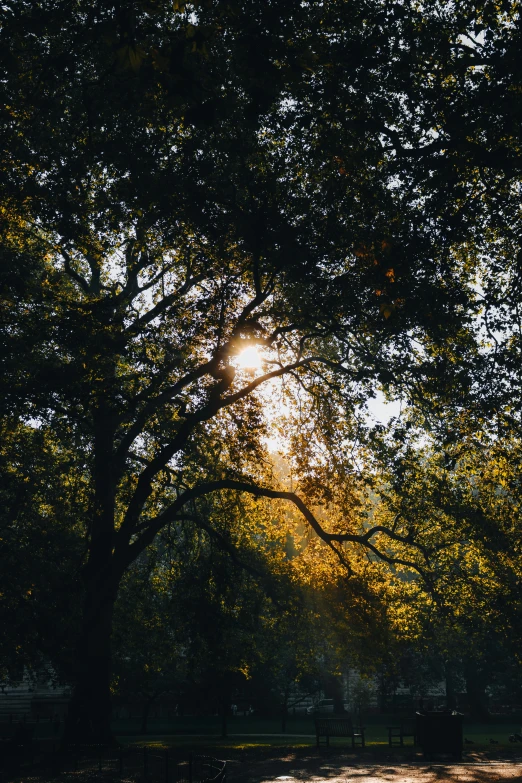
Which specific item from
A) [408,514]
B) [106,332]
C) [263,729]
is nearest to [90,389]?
[106,332]

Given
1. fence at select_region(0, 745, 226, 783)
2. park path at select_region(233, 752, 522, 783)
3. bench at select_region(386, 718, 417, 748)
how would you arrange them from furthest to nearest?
bench at select_region(386, 718, 417, 748), fence at select_region(0, 745, 226, 783), park path at select_region(233, 752, 522, 783)

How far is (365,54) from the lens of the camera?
38.4ft

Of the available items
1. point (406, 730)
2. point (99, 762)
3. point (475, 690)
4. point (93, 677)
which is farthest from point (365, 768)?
point (475, 690)

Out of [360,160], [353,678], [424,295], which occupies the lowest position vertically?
[353,678]

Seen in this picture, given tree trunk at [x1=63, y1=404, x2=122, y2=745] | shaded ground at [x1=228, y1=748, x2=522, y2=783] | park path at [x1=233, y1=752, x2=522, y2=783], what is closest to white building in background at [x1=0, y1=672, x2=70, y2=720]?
shaded ground at [x1=228, y1=748, x2=522, y2=783]

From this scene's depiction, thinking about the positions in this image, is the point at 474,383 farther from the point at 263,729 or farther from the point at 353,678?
the point at 353,678

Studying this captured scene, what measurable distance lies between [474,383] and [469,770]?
9.39 meters

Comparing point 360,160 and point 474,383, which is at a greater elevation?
point 360,160

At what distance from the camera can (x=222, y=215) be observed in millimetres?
15859

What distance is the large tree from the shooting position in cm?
1312

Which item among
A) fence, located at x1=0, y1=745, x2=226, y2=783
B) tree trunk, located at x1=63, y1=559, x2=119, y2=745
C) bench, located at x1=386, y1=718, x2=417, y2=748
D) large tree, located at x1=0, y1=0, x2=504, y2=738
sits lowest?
fence, located at x1=0, y1=745, x2=226, y2=783

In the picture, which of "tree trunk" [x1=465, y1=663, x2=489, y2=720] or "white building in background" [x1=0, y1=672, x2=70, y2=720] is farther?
"tree trunk" [x1=465, y1=663, x2=489, y2=720]

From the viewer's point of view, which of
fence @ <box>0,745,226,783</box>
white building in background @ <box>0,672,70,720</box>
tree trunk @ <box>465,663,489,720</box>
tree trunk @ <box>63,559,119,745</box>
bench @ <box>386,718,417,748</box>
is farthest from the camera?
tree trunk @ <box>465,663,489,720</box>

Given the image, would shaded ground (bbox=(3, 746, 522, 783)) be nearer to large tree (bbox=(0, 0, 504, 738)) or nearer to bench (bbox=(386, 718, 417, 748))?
bench (bbox=(386, 718, 417, 748))
